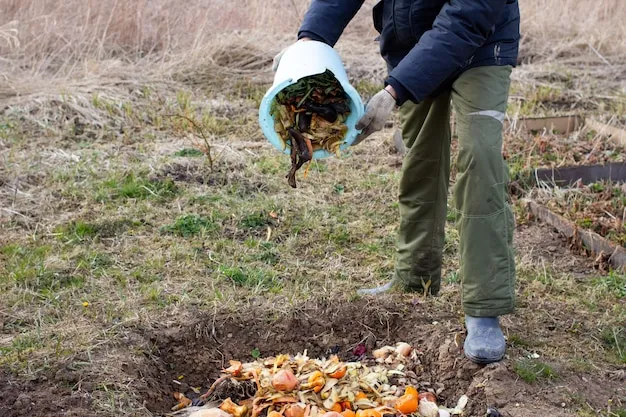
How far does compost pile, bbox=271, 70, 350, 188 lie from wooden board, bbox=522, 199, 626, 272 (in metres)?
2.00

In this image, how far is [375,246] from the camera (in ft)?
14.5

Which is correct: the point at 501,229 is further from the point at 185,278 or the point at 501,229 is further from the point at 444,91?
the point at 185,278

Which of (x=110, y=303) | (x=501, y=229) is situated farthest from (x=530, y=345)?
(x=110, y=303)

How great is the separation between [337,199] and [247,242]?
0.98 meters

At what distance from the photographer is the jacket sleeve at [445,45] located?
271 cm

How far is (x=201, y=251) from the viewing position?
169 inches

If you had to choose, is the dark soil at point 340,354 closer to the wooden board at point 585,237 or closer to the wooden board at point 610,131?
the wooden board at point 585,237

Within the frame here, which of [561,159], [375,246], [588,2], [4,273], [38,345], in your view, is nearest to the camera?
[38,345]

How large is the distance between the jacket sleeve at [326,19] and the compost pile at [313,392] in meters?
1.36

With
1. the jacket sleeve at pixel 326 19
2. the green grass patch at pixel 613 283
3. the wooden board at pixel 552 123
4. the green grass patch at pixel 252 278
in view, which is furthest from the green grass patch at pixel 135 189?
the wooden board at pixel 552 123

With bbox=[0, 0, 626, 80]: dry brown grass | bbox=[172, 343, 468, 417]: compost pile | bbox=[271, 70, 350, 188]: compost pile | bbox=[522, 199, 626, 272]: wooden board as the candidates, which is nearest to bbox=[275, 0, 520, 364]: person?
bbox=[271, 70, 350, 188]: compost pile

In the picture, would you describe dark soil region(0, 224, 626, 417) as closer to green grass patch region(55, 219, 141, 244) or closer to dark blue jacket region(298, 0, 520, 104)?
dark blue jacket region(298, 0, 520, 104)

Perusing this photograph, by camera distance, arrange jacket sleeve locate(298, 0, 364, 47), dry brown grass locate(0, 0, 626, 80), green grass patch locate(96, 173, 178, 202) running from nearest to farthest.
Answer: jacket sleeve locate(298, 0, 364, 47)
green grass patch locate(96, 173, 178, 202)
dry brown grass locate(0, 0, 626, 80)

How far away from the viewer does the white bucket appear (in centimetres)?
279
